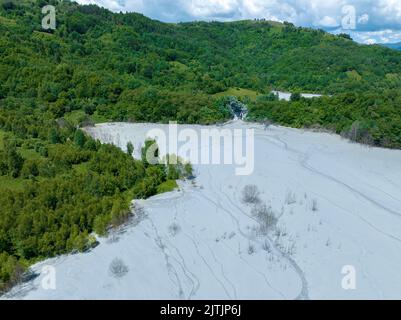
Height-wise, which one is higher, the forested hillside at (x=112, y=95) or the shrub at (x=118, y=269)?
the forested hillside at (x=112, y=95)

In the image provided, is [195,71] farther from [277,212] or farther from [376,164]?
[277,212]

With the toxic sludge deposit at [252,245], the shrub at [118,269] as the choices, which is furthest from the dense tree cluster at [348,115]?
the shrub at [118,269]

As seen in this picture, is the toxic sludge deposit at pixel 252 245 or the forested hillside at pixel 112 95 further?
the forested hillside at pixel 112 95

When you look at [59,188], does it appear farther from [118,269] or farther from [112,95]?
[112,95]

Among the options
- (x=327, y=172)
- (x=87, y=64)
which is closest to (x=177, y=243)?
(x=327, y=172)

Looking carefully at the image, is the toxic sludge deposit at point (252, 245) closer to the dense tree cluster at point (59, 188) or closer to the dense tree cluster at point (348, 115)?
the dense tree cluster at point (59, 188)

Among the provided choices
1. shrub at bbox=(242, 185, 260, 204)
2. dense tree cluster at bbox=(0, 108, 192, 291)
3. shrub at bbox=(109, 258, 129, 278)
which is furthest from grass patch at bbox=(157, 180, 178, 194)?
shrub at bbox=(109, 258, 129, 278)

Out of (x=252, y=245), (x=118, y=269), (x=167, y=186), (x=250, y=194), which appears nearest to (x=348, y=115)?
(x=250, y=194)
